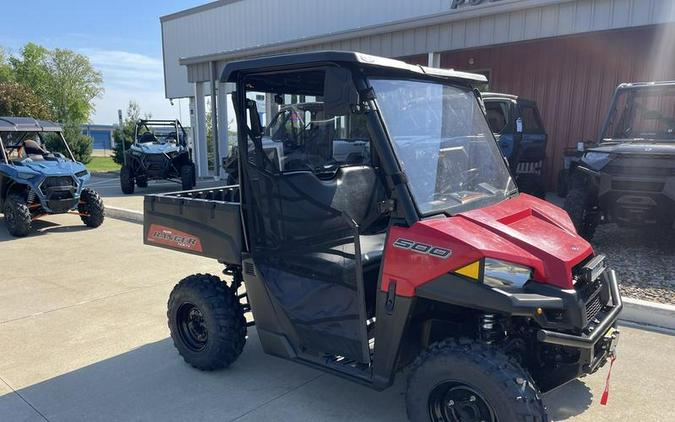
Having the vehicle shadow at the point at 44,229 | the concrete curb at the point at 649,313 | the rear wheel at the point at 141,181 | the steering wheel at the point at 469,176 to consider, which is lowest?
the vehicle shadow at the point at 44,229

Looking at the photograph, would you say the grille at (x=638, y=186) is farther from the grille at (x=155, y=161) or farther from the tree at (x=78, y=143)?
the tree at (x=78, y=143)

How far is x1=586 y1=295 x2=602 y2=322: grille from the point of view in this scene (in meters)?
2.41

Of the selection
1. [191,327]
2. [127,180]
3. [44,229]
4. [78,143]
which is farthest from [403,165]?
[78,143]

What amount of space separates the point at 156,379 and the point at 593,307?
2692mm

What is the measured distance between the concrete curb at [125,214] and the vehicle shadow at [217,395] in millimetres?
6115

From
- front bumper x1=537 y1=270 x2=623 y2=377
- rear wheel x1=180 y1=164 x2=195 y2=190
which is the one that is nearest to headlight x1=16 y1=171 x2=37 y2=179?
rear wheel x1=180 y1=164 x2=195 y2=190

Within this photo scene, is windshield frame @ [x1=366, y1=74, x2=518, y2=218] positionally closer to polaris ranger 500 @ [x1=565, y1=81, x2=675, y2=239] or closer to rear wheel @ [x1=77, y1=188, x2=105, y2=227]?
polaris ranger 500 @ [x1=565, y1=81, x2=675, y2=239]

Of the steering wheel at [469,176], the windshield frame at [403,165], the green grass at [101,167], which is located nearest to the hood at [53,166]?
the windshield frame at [403,165]

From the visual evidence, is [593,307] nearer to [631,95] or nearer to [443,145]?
[443,145]

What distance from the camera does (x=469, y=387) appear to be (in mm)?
2258

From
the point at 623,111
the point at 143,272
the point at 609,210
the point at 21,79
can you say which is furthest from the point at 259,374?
the point at 21,79

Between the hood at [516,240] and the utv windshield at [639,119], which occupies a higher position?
the utv windshield at [639,119]

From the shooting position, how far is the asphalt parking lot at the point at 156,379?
2.89 meters

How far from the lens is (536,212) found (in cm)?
288
